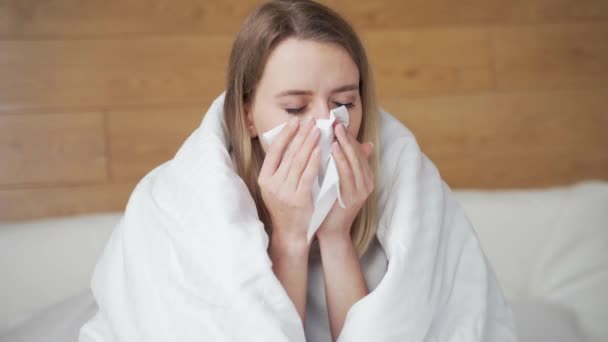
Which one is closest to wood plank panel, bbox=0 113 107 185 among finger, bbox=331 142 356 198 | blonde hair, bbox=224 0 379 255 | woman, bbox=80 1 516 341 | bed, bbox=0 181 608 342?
bed, bbox=0 181 608 342

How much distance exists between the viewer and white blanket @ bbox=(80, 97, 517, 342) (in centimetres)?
93

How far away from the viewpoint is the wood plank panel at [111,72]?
1808 millimetres

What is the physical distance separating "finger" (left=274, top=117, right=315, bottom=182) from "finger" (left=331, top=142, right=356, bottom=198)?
0.04m

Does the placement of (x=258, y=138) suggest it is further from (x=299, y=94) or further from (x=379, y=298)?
(x=379, y=298)

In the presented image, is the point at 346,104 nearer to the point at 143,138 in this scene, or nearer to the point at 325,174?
the point at 325,174

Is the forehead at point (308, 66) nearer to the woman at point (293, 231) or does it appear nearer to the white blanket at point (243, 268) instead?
the woman at point (293, 231)

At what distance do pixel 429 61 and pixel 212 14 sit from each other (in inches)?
26.3

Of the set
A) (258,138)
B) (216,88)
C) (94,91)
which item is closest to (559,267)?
(258,138)

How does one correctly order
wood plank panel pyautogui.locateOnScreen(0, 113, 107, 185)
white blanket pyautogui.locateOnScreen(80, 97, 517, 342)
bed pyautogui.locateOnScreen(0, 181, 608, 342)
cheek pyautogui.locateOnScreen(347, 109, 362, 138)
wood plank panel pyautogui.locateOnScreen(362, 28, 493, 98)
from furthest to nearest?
1. wood plank panel pyautogui.locateOnScreen(362, 28, 493, 98)
2. wood plank panel pyautogui.locateOnScreen(0, 113, 107, 185)
3. bed pyautogui.locateOnScreen(0, 181, 608, 342)
4. cheek pyautogui.locateOnScreen(347, 109, 362, 138)
5. white blanket pyautogui.locateOnScreen(80, 97, 517, 342)

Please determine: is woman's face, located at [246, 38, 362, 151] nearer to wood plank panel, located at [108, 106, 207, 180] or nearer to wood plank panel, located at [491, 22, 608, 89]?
wood plank panel, located at [108, 106, 207, 180]

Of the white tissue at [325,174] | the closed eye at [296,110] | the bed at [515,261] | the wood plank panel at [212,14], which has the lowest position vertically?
the bed at [515,261]

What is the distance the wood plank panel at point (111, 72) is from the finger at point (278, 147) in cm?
95

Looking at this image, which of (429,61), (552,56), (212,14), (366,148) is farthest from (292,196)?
(552,56)

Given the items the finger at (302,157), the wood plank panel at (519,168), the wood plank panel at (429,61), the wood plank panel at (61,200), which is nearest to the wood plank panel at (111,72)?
the wood plank panel at (61,200)
